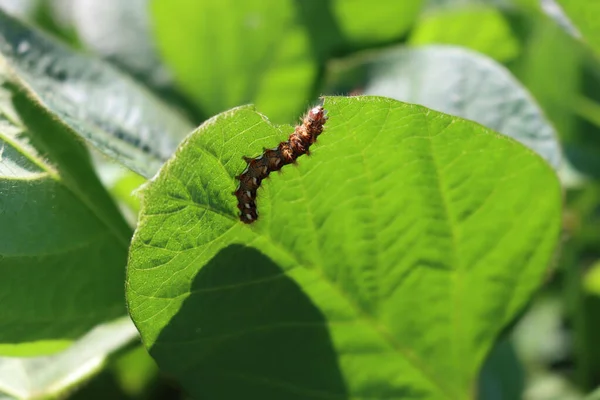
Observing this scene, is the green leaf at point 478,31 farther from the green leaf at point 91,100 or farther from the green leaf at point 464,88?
the green leaf at point 91,100

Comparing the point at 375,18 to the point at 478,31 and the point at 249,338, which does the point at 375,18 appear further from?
the point at 249,338


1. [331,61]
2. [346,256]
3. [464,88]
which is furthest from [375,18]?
[346,256]

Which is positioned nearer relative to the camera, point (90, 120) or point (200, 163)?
point (200, 163)

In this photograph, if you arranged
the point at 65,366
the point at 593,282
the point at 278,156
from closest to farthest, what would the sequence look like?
the point at 278,156
the point at 65,366
the point at 593,282

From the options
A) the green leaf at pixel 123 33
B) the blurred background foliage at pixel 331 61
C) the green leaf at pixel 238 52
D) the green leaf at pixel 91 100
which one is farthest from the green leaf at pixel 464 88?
the green leaf at pixel 123 33

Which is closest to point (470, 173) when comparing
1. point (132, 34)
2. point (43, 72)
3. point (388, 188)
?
point (388, 188)

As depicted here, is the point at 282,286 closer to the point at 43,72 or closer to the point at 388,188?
the point at 388,188

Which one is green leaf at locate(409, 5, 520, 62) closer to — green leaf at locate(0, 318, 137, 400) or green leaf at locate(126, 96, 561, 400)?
green leaf at locate(126, 96, 561, 400)
